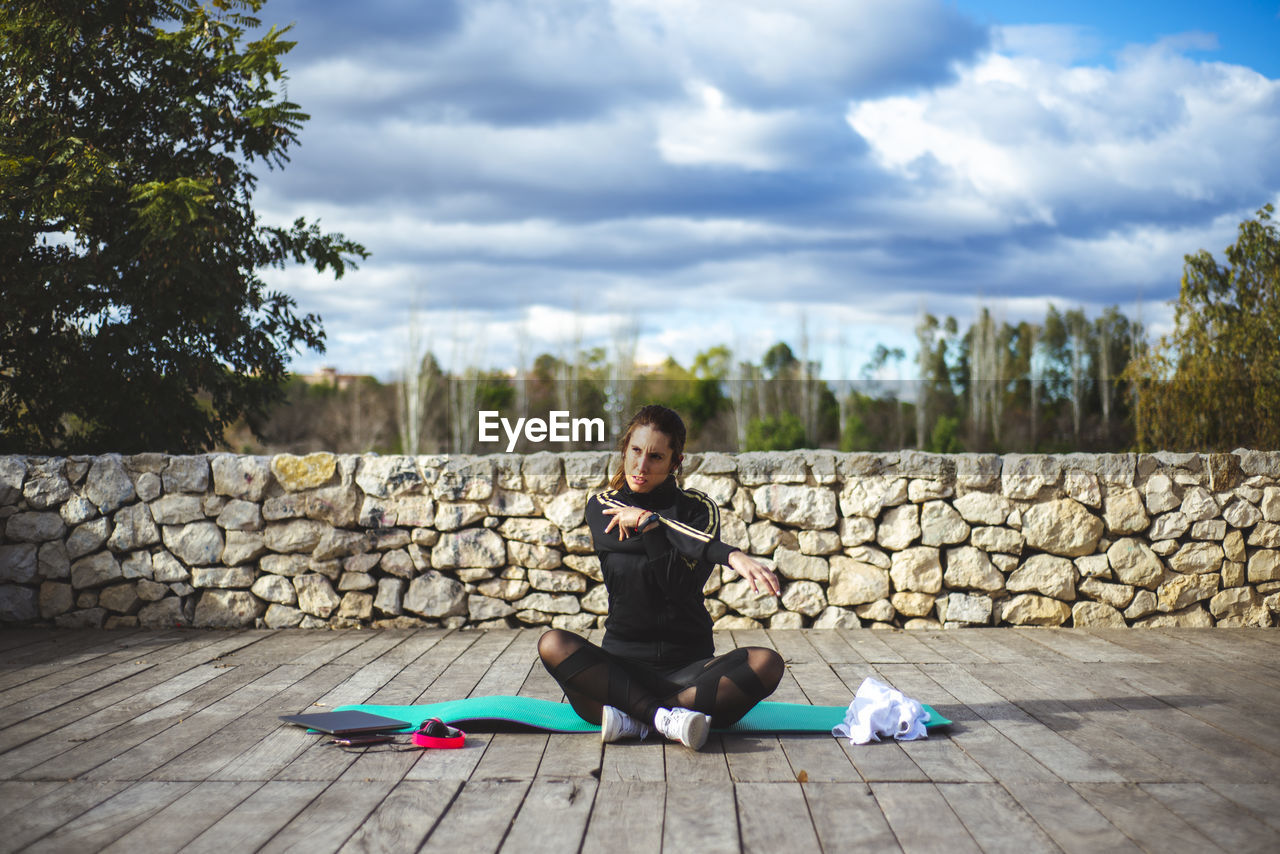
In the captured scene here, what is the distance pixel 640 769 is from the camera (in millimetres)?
3328

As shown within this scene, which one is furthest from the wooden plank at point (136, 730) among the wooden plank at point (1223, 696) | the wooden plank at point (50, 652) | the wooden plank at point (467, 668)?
the wooden plank at point (1223, 696)

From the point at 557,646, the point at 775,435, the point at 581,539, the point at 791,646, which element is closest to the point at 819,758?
the point at 557,646

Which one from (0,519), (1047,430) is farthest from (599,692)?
(1047,430)

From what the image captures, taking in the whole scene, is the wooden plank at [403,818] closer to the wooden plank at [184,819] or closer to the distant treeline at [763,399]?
the wooden plank at [184,819]

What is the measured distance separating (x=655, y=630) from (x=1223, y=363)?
6.72 meters

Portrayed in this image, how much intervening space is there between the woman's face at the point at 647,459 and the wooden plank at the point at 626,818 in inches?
41.6

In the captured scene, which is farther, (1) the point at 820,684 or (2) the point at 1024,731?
(1) the point at 820,684

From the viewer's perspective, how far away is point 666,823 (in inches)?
111

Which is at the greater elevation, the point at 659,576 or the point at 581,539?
the point at 659,576

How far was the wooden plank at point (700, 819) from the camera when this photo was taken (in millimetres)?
2654

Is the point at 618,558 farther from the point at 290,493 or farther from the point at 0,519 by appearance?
the point at 0,519

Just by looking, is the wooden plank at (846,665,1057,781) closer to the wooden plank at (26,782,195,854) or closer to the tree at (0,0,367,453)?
the wooden plank at (26,782,195,854)

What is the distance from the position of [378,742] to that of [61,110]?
6461mm

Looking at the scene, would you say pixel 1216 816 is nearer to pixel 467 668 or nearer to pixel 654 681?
pixel 654 681
